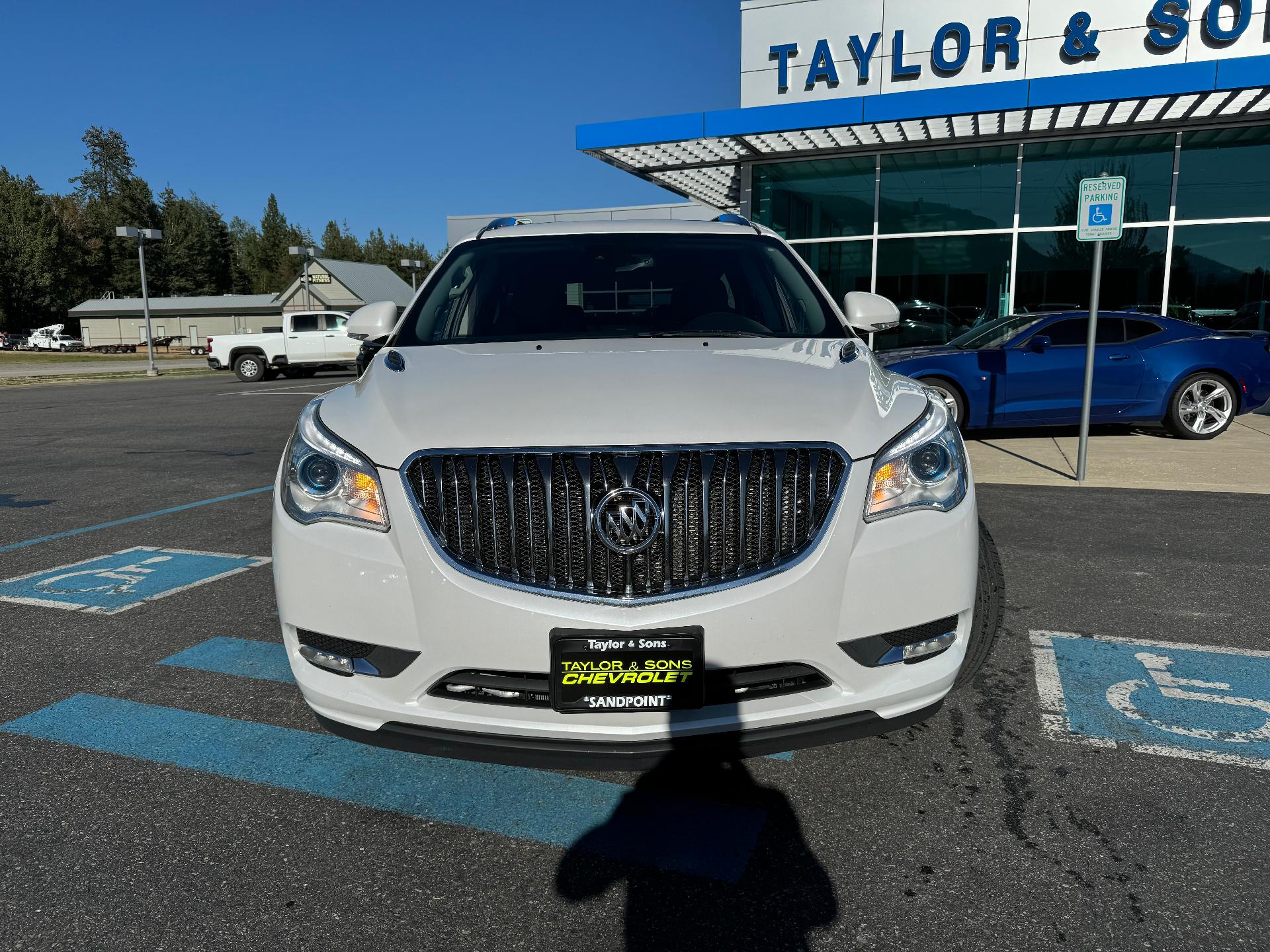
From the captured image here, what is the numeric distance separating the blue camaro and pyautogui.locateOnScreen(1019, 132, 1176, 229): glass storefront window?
6520mm

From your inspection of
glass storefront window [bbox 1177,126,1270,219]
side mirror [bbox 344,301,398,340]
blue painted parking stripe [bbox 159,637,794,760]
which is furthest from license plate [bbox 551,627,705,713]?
glass storefront window [bbox 1177,126,1270,219]

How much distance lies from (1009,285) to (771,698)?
1621 centimetres

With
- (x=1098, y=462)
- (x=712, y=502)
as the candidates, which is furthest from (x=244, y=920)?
(x=1098, y=462)

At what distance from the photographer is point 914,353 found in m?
10.8

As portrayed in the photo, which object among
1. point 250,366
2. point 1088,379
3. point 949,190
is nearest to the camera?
point 1088,379

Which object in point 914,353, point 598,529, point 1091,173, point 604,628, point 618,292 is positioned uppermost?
point 1091,173

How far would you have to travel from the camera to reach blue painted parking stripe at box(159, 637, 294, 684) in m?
3.72

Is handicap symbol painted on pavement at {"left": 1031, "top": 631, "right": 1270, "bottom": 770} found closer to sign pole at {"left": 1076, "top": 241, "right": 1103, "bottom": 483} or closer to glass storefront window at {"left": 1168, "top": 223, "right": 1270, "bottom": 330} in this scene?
sign pole at {"left": 1076, "top": 241, "right": 1103, "bottom": 483}

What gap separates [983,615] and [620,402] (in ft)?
4.17

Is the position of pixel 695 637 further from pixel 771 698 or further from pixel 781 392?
pixel 781 392

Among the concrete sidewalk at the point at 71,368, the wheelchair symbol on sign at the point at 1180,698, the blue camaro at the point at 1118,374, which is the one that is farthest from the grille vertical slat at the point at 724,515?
the concrete sidewalk at the point at 71,368

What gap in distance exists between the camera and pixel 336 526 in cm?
242

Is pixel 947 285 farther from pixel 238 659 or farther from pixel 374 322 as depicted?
pixel 238 659

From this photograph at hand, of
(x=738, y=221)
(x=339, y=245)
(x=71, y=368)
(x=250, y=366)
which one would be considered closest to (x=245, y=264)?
(x=339, y=245)
